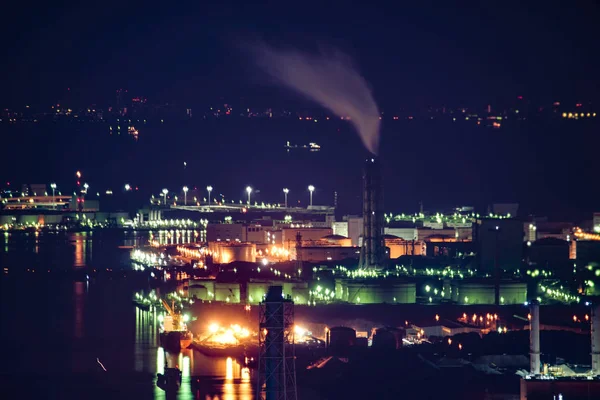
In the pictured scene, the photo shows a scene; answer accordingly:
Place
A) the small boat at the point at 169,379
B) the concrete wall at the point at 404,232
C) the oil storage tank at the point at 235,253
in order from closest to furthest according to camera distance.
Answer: the small boat at the point at 169,379 → the oil storage tank at the point at 235,253 → the concrete wall at the point at 404,232

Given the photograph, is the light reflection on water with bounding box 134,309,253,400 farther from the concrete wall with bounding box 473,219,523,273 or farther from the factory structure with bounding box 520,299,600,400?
the concrete wall with bounding box 473,219,523,273

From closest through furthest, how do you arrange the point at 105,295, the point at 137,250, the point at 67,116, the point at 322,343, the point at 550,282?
the point at 322,343, the point at 550,282, the point at 105,295, the point at 137,250, the point at 67,116

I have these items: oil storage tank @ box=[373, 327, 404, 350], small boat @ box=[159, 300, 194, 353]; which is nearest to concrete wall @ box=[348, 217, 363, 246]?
small boat @ box=[159, 300, 194, 353]

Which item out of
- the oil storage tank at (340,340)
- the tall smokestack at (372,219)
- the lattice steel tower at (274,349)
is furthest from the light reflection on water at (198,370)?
the tall smokestack at (372,219)

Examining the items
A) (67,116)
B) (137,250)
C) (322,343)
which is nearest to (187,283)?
(322,343)

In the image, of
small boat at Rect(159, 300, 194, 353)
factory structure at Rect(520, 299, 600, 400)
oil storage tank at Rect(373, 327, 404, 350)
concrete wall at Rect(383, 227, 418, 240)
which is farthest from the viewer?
concrete wall at Rect(383, 227, 418, 240)

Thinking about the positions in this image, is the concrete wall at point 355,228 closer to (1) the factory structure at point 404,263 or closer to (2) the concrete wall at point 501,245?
(1) the factory structure at point 404,263

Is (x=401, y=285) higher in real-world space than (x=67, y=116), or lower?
lower

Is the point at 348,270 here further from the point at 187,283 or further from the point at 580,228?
the point at 580,228
